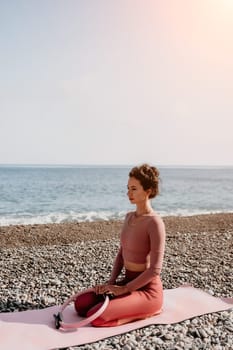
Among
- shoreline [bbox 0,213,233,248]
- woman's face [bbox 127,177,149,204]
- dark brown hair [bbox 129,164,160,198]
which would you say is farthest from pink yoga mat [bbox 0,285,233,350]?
shoreline [bbox 0,213,233,248]

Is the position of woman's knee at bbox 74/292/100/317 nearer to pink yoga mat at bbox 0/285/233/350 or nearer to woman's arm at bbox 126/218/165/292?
pink yoga mat at bbox 0/285/233/350

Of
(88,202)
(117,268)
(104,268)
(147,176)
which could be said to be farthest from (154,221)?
(88,202)

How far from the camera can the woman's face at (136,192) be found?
4.45 meters

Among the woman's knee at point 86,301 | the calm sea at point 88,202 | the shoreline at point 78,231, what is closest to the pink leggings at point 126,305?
the woman's knee at point 86,301

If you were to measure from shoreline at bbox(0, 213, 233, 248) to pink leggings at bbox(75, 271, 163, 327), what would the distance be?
5974 mm

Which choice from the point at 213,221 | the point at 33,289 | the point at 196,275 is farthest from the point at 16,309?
the point at 213,221

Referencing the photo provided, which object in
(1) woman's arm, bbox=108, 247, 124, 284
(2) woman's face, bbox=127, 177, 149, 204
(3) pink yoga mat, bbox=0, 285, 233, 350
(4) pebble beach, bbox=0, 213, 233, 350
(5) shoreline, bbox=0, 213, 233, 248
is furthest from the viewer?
(5) shoreline, bbox=0, 213, 233, 248

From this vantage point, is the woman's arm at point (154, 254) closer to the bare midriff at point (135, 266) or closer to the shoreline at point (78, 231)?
the bare midriff at point (135, 266)

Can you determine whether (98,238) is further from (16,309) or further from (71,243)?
(16,309)

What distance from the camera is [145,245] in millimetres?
4453

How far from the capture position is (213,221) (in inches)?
579

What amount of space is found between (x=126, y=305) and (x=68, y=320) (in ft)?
2.08

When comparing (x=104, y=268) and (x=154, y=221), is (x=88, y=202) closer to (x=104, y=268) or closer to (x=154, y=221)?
(x=104, y=268)

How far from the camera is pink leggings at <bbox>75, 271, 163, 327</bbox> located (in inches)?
170
